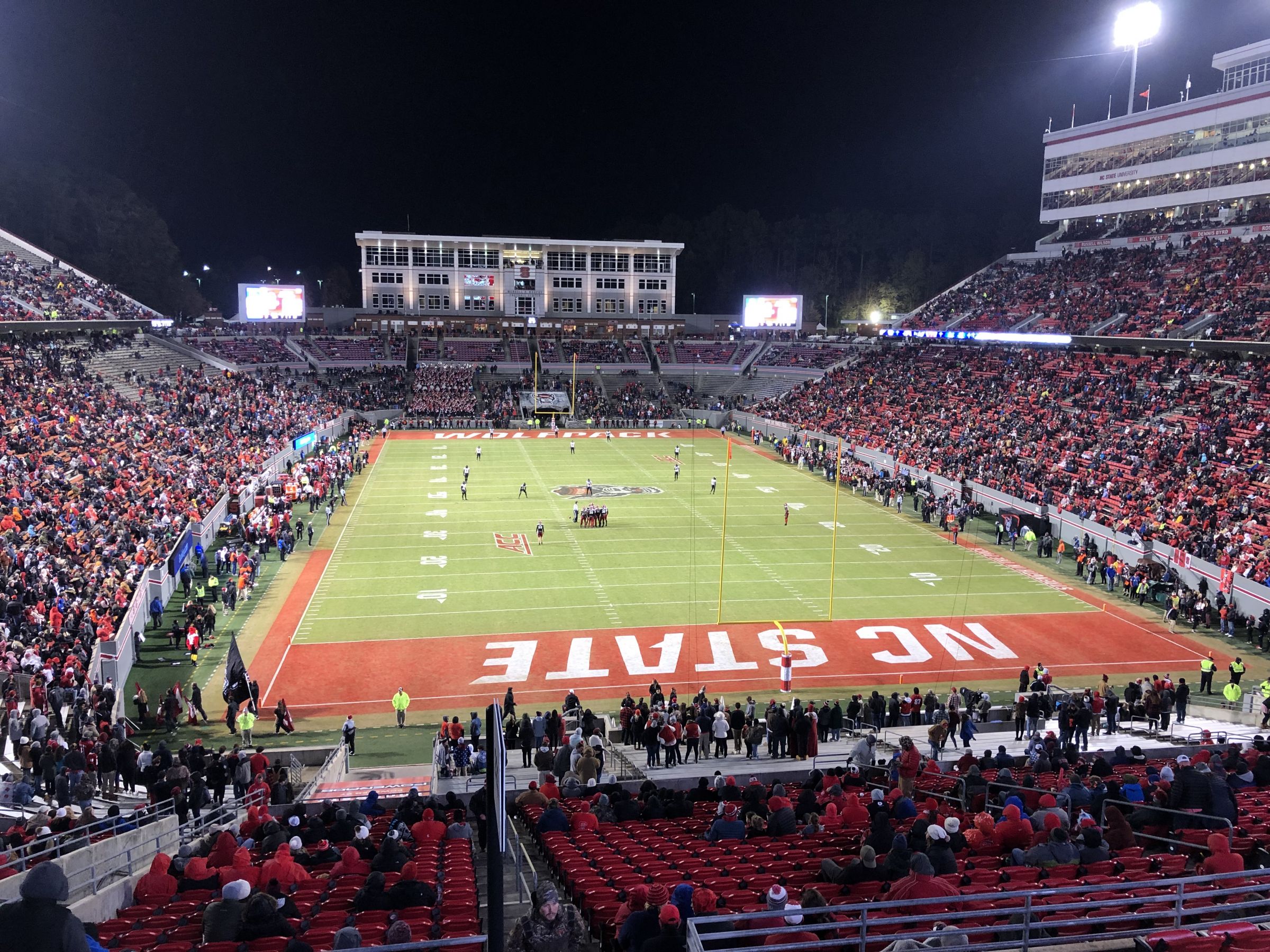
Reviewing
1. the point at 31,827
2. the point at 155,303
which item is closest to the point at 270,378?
the point at 155,303

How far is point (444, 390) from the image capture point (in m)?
72.8

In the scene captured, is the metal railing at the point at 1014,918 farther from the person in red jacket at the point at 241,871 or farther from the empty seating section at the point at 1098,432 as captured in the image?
the empty seating section at the point at 1098,432

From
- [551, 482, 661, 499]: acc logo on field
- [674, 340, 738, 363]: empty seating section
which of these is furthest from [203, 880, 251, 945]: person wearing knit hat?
[674, 340, 738, 363]: empty seating section

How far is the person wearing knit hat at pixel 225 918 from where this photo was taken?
22.7 ft

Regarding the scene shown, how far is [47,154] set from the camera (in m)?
87.3

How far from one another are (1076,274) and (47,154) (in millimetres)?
86074

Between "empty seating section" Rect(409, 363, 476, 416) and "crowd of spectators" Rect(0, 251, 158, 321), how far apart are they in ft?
63.1

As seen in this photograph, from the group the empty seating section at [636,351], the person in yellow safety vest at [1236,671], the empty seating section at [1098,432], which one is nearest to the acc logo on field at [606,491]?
the empty seating section at [1098,432]

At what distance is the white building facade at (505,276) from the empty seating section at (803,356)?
15.3 m

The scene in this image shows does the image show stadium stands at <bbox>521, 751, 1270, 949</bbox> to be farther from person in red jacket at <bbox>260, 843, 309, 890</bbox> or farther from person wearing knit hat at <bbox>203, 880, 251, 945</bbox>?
person wearing knit hat at <bbox>203, 880, 251, 945</bbox>

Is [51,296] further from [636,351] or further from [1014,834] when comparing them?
[1014,834]

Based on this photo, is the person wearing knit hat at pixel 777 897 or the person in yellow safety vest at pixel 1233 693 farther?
the person in yellow safety vest at pixel 1233 693

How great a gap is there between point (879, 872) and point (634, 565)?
23199mm

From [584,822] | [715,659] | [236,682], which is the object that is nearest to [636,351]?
[715,659]
